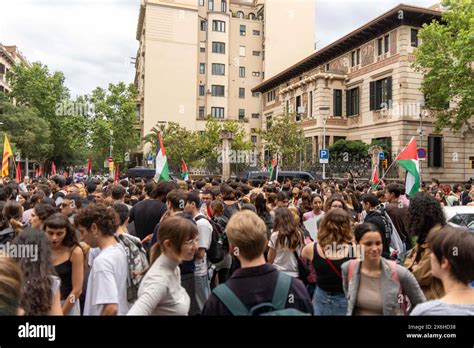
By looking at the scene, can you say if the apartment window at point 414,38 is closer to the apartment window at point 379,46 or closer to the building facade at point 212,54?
the apartment window at point 379,46

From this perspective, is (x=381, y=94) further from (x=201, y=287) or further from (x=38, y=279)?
(x=38, y=279)

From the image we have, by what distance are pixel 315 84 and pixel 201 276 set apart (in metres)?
35.5

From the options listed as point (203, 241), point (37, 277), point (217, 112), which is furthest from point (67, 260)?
point (217, 112)

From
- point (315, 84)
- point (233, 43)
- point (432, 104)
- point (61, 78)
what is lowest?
point (432, 104)

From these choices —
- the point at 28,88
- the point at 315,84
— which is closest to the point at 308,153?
the point at 315,84

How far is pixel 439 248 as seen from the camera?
2.83 meters

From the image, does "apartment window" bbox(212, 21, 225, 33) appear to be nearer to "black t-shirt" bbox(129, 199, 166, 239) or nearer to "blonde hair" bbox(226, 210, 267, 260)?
"black t-shirt" bbox(129, 199, 166, 239)

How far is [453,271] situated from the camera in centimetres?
276

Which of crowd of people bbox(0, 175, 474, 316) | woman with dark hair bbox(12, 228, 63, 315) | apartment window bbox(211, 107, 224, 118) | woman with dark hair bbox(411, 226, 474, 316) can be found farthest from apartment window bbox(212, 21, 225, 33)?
woman with dark hair bbox(411, 226, 474, 316)

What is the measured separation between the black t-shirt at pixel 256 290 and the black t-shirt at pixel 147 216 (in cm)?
403

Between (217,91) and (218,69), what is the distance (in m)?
2.95

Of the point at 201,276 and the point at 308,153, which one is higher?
the point at 308,153

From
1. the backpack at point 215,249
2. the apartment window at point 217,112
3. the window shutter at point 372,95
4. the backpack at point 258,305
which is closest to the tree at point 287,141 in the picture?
the window shutter at point 372,95
